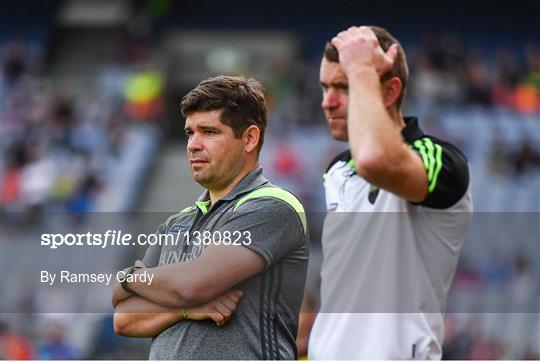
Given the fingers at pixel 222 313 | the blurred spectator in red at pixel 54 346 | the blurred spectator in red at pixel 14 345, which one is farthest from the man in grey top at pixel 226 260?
the blurred spectator in red at pixel 54 346

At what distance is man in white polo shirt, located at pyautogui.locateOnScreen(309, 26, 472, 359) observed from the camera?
3.18 m

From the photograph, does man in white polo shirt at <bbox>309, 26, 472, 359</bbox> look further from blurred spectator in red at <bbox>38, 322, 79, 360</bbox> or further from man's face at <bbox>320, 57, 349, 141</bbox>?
blurred spectator in red at <bbox>38, 322, 79, 360</bbox>

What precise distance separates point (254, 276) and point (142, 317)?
0.35 m

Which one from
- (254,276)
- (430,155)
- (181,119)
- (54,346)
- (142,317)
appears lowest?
(54,346)

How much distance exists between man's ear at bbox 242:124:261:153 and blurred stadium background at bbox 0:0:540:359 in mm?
3838

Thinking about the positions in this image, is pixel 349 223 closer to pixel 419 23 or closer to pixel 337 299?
pixel 337 299

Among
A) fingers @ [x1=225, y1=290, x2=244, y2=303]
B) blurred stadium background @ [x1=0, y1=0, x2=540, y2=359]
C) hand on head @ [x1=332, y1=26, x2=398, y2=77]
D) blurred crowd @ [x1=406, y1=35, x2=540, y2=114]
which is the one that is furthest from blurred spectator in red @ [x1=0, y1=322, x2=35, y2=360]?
hand on head @ [x1=332, y1=26, x2=398, y2=77]

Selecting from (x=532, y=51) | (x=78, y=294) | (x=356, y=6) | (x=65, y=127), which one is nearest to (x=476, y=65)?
(x=532, y=51)

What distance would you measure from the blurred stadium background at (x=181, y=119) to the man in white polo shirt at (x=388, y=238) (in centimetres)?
373

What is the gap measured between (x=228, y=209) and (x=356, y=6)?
643 inches

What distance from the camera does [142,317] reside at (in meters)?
3.17

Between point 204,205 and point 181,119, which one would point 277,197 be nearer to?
point 204,205

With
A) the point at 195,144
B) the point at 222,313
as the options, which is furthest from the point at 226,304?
the point at 195,144

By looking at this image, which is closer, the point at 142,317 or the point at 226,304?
the point at 226,304
